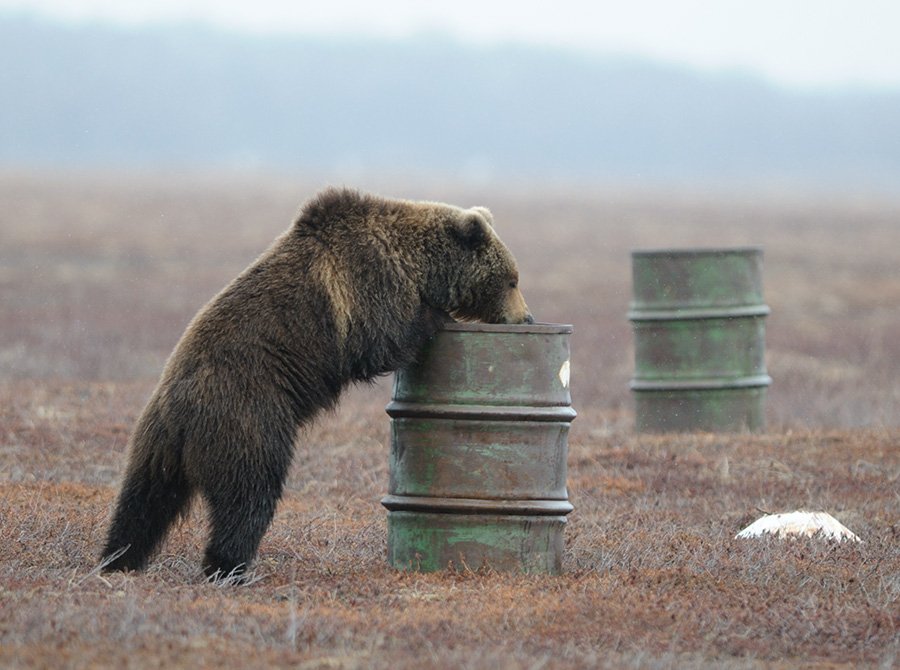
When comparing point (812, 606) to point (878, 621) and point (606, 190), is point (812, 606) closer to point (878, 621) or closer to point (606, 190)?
point (878, 621)

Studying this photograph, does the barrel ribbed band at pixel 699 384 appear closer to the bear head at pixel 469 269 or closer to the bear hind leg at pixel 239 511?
the bear head at pixel 469 269

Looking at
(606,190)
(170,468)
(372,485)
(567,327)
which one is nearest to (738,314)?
(372,485)

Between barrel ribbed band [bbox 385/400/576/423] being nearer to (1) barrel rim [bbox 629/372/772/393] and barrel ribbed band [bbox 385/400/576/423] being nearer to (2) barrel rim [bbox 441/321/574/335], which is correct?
(2) barrel rim [bbox 441/321/574/335]

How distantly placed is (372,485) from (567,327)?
330 centimetres

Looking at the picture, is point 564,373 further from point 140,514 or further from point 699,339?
point 699,339

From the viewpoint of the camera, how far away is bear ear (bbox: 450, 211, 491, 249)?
734cm

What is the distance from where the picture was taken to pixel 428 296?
7.32 m

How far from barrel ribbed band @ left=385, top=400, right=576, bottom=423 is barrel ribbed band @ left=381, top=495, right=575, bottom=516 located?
40 centimetres

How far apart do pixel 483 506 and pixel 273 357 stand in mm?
1245

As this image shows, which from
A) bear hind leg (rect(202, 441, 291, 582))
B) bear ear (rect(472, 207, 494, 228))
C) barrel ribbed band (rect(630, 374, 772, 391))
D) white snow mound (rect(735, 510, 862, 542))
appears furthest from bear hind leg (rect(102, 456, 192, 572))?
barrel ribbed band (rect(630, 374, 772, 391))

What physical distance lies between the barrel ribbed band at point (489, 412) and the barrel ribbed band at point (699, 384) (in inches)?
207

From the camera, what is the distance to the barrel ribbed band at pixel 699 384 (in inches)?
485

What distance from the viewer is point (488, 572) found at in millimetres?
7156

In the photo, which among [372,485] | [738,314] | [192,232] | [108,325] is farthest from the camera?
[192,232]
